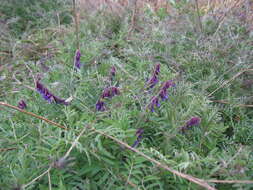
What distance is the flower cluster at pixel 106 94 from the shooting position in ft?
4.00

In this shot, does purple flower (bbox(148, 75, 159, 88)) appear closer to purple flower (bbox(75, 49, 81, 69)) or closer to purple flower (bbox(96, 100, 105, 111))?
purple flower (bbox(96, 100, 105, 111))

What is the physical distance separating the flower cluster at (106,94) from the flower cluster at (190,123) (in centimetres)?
34

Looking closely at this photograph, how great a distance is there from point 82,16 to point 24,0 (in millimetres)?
1071

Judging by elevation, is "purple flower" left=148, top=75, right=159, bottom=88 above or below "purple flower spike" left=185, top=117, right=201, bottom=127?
above

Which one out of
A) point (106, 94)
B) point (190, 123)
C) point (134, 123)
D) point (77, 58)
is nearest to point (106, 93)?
point (106, 94)

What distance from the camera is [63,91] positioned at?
4.96 ft

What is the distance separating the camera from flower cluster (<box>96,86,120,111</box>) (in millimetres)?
1219

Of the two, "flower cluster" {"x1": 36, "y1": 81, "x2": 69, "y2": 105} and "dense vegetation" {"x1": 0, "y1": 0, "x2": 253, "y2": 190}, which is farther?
"flower cluster" {"x1": 36, "y1": 81, "x2": 69, "y2": 105}

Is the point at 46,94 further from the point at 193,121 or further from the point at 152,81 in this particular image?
the point at 193,121

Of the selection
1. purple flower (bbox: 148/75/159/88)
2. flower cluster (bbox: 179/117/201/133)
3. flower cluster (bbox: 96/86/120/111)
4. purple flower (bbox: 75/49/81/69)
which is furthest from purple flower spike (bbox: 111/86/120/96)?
purple flower (bbox: 75/49/81/69)

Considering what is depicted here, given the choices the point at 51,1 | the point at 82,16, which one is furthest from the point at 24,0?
the point at 82,16

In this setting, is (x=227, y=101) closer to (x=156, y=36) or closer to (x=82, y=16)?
(x=156, y=36)

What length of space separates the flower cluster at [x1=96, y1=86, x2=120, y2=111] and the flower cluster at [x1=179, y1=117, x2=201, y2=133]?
0.34 metres

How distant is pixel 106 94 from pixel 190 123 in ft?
1.31
